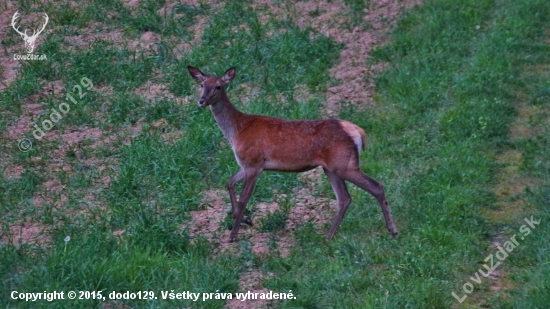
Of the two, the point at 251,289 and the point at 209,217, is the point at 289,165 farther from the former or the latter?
the point at 251,289

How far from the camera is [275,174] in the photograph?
10484 millimetres

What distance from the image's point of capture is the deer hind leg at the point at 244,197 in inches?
355

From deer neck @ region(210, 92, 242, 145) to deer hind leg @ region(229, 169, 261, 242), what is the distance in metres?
0.54

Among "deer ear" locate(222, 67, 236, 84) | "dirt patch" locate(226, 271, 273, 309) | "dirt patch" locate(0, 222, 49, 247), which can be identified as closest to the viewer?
"dirt patch" locate(226, 271, 273, 309)

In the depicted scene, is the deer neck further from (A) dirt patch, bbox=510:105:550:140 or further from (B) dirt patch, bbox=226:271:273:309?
(A) dirt patch, bbox=510:105:550:140

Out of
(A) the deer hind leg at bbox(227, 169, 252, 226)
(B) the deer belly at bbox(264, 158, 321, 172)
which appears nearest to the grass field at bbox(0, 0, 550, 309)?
(A) the deer hind leg at bbox(227, 169, 252, 226)

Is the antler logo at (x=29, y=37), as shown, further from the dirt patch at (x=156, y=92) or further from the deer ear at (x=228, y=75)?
the deer ear at (x=228, y=75)

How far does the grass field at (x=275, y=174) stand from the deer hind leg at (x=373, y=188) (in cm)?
14

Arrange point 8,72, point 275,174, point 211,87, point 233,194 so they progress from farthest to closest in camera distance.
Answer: point 8,72 → point 275,174 → point 211,87 → point 233,194

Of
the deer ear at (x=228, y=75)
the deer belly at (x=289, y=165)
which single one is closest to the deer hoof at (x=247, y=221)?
the deer belly at (x=289, y=165)

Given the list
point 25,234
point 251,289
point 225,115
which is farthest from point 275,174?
point 25,234

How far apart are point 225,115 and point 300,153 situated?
1.01m

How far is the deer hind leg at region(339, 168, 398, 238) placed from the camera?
895 cm

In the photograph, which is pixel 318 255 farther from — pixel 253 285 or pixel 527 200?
pixel 527 200
